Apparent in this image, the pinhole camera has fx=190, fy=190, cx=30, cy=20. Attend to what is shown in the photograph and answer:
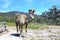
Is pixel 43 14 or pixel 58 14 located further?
pixel 43 14

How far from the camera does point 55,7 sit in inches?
3637

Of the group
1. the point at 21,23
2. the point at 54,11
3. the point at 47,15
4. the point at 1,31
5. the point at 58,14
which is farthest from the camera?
the point at 47,15

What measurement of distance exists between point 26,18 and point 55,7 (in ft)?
253

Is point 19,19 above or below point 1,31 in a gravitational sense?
above

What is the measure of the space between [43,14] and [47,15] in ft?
9.25

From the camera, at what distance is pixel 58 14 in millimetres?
87000

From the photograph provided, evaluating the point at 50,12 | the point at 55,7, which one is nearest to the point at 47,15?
the point at 50,12

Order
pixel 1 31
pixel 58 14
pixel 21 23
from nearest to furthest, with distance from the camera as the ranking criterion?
pixel 21 23
pixel 1 31
pixel 58 14

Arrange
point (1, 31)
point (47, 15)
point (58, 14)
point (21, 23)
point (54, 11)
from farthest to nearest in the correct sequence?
point (47, 15)
point (54, 11)
point (58, 14)
point (1, 31)
point (21, 23)

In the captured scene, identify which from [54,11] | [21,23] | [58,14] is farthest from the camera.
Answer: [54,11]

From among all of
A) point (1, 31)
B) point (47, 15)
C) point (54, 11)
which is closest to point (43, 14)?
point (47, 15)

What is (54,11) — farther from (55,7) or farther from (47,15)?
(47,15)

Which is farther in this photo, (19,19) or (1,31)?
(1,31)

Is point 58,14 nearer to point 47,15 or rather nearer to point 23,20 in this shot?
point 47,15
